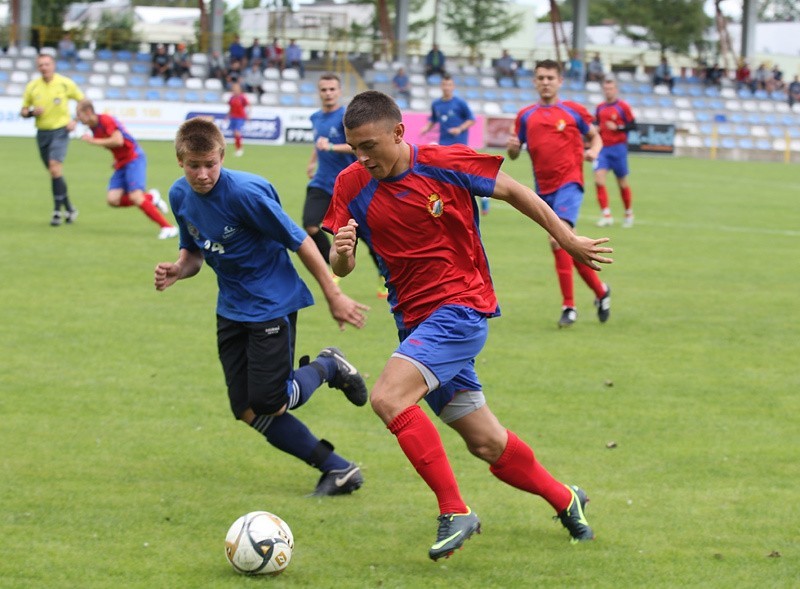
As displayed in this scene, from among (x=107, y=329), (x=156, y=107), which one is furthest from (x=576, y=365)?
(x=156, y=107)

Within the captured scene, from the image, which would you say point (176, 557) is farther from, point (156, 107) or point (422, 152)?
point (156, 107)

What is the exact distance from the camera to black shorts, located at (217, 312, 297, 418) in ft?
18.2

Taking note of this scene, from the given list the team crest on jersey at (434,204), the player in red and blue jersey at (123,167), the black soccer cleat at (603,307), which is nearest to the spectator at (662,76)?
the player in red and blue jersey at (123,167)

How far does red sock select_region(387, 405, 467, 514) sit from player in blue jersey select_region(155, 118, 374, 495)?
3.10ft

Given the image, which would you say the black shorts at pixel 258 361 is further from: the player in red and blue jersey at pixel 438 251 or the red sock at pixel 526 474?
the red sock at pixel 526 474

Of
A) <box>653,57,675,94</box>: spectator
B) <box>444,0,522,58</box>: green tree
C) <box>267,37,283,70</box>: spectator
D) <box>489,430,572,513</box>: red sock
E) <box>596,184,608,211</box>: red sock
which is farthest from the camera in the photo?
<box>444,0,522,58</box>: green tree

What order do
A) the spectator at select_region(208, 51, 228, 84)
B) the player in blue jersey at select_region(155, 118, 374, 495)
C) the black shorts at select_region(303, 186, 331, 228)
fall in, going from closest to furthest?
the player in blue jersey at select_region(155, 118, 374, 495), the black shorts at select_region(303, 186, 331, 228), the spectator at select_region(208, 51, 228, 84)

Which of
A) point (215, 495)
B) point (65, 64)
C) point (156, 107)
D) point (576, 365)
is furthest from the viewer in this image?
point (65, 64)

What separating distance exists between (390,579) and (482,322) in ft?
3.56

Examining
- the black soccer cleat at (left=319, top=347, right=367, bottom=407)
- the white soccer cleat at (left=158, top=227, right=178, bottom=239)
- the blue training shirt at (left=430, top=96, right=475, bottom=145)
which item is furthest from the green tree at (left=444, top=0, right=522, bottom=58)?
the black soccer cleat at (left=319, top=347, right=367, bottom=407)

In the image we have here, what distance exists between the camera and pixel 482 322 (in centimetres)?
496

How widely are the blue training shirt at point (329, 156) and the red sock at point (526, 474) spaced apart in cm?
725

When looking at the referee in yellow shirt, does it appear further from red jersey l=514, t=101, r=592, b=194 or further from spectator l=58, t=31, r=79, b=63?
spectator l=58, t=31, r=79, b=63

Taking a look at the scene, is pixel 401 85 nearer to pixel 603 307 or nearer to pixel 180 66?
pixel 180 66
